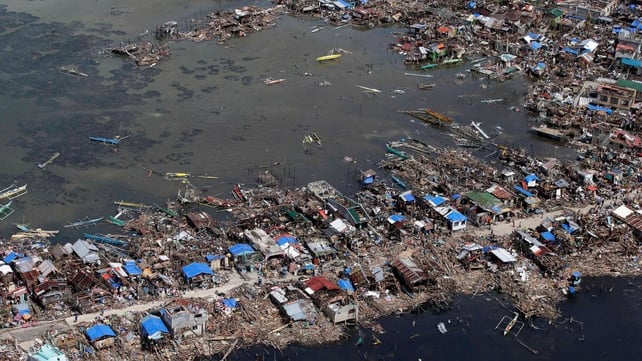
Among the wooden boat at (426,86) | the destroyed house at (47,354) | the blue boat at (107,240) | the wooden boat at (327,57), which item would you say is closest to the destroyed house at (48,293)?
the destroyed house at (47,354)

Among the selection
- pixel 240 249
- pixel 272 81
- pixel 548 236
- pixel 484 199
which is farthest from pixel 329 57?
pixel 240 249

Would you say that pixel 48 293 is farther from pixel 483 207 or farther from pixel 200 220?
pixel 483 207

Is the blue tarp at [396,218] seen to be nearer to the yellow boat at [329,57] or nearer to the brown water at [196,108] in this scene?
the brown water at [196,108]

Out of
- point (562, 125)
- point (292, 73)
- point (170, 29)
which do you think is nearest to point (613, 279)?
point (562, 125)

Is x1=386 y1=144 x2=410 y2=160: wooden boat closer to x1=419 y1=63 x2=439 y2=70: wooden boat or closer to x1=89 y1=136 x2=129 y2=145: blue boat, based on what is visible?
x1=419 y1=63 x2=439 y2=70: wooden boat

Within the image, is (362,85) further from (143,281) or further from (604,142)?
(143,281)

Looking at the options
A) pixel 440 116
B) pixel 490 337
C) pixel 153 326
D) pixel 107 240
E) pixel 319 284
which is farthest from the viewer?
pixel 440 116
